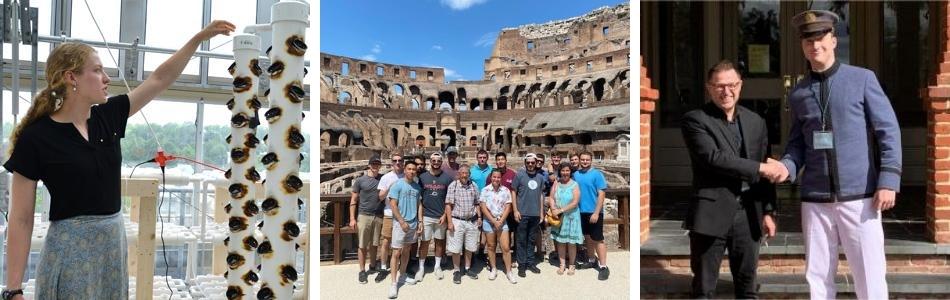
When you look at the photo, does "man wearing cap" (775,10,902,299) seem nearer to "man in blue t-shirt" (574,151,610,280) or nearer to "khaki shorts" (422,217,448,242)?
"man in blue t-shirt" (574,151,610,280)

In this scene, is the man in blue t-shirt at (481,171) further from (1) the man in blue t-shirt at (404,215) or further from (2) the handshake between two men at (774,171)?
(2) the handshake between two men at (774,171)

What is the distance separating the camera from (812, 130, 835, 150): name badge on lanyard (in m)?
2.21

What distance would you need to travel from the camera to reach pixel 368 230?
313 cm

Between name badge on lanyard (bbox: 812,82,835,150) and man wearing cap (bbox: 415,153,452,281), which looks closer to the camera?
name badge on lanyard (bbox: 812,82,835,150)

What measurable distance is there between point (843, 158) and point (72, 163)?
98.5 inches

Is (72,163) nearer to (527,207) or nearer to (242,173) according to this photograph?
(242,173)

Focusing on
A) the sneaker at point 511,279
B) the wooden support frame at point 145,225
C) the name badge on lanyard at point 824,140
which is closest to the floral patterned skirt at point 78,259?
the wooden support frame at point 145,225

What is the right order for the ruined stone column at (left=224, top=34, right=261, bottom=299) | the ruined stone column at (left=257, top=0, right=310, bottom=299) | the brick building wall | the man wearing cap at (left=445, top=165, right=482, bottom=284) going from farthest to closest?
the man wearing cap at (left=445, top=165, right=482, bottom=284) < the brick building wall < the ruined stone column at (left=224, top=34, right=261, bottom=299) < the ruined stone column at (left=257, top=0, right=310, bottom=299)

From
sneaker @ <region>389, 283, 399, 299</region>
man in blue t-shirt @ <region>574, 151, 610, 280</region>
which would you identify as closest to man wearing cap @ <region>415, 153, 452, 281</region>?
sneaker @ <region>389, 283, 399, 299</region>

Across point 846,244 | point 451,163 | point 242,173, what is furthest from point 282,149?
point 846,244

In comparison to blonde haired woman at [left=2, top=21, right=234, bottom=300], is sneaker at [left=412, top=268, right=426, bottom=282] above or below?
below

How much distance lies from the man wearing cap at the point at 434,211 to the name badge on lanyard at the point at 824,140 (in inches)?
65.5

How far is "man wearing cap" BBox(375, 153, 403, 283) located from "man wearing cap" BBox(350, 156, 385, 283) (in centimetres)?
2

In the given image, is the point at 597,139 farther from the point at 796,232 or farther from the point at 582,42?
the point at 796,232
